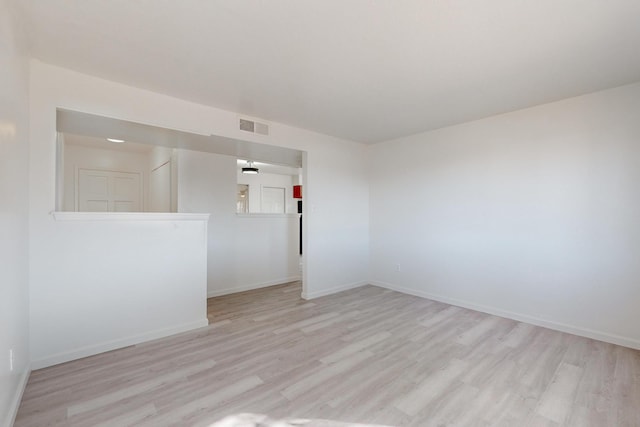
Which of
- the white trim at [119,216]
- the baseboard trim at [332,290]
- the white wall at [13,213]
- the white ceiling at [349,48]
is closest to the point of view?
the white wall at [13,213]

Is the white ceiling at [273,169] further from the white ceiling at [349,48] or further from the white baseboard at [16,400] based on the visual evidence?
the white baseboard at [16,400]

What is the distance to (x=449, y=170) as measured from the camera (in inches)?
160

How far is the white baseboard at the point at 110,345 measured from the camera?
235 centimetres

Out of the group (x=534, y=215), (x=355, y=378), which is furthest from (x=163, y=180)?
(x=534, y=215)

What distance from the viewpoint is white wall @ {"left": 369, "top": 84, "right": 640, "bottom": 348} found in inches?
110

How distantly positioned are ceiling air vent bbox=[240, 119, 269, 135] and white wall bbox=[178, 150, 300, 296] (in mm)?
1185

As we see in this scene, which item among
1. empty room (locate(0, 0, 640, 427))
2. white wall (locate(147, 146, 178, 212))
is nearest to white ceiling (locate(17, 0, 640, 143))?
empty room (locate(0, 0, 640, 427))

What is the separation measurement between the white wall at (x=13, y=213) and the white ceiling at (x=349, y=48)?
391 mm

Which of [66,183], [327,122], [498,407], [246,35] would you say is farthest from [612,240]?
[66,183]

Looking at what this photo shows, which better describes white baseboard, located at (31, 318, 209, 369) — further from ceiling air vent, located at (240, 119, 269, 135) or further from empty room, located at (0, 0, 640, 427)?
ceiling air vent, located at (240, 119, 269, 135)

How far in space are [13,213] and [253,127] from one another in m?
2.47

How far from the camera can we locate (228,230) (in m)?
4.69

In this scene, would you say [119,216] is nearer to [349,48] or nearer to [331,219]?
[349,48]

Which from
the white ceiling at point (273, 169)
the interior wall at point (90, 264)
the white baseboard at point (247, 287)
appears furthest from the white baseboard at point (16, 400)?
the white ceiling at point (273, 169)
